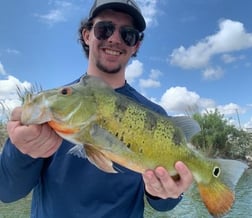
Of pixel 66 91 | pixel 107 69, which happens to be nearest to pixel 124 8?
pixel 107 69

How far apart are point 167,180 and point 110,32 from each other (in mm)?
1123

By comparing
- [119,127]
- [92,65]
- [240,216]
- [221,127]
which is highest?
[221,127]

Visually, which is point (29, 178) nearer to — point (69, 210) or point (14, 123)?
point (69, 210)

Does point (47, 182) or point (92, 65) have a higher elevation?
point (92, 65)

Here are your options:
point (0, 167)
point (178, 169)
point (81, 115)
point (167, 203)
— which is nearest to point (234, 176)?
point (178, 169)

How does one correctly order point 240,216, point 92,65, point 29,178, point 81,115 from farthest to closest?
1. point 240,216
2. point 92,65
3. point 29,178
4. point 81,115

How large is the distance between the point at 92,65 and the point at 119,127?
100 centimetres

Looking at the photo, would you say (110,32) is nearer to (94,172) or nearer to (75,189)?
(94,172)

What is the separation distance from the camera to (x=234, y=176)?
1958 millimetres

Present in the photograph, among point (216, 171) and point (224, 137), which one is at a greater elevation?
point (224, 137)

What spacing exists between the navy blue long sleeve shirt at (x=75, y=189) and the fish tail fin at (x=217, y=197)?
15.1 inches

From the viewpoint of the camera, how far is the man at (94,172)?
1.80 meters

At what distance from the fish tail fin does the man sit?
0.35 ft

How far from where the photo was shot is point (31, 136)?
167 centimetres
